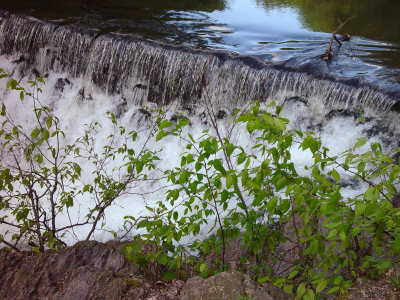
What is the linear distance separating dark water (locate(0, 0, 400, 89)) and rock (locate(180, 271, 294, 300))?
160 inches

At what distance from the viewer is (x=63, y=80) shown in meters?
7.12

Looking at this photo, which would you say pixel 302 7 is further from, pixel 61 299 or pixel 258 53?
pixel 61 299

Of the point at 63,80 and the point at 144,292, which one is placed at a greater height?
the point at 63,80

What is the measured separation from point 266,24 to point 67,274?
22.2 ft

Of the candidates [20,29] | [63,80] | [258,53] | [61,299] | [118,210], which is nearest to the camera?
[61,299]

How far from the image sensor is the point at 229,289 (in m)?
2.26

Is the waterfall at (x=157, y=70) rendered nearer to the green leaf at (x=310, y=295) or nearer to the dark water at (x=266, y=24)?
the dark water at (x=266, y=24)

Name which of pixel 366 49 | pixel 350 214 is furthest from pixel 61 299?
pixel 366 49

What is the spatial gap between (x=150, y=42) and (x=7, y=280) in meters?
4.56

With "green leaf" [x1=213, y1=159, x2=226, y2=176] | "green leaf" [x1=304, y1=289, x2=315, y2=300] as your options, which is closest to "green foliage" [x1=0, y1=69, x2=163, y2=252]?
"green leaf" [x1=213, y1=159, x2=226, y2=176]

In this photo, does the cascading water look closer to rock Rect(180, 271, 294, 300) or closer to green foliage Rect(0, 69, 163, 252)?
green foliage Rect(0, 69, 163, 252)

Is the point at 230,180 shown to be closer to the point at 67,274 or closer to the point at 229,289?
the point at 229,289

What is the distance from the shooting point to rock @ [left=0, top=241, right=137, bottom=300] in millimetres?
2809

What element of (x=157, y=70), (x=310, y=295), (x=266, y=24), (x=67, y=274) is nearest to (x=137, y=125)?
(x=157, y=70)
